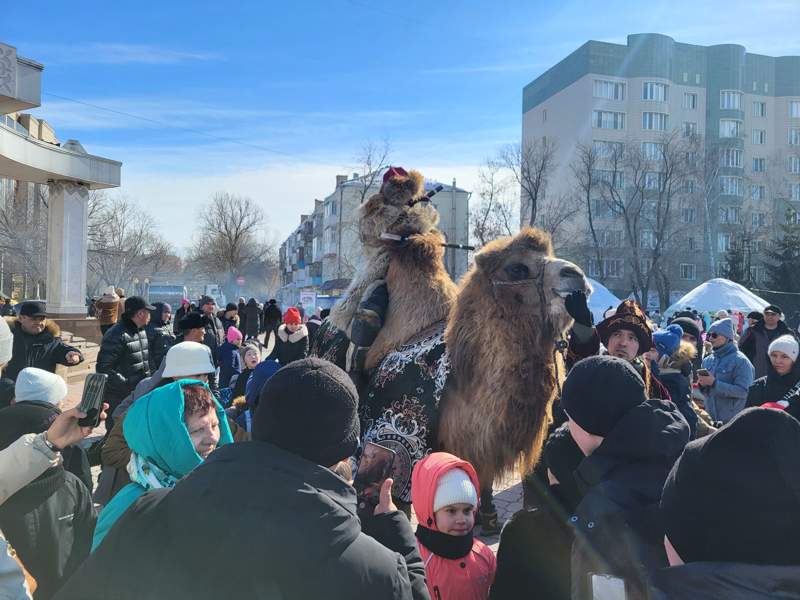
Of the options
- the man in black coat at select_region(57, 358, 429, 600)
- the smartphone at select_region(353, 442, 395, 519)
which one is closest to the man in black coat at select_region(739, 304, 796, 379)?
the smartphone at select_region(353, 442, 395, 519)

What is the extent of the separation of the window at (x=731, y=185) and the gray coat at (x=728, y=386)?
51.4m

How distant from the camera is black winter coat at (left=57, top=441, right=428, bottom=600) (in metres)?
1.49

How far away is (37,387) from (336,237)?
60.5 meters

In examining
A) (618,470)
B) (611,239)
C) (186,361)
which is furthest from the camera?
(611,239)

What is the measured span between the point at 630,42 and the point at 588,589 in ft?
199

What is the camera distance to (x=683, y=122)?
5591 centimetres

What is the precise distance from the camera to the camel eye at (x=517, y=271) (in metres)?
3.72

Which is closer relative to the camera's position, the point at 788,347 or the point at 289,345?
the point at 788,347

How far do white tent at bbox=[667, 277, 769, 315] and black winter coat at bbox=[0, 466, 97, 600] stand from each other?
640 inches

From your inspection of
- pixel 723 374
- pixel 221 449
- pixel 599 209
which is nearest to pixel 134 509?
pixel 221 449

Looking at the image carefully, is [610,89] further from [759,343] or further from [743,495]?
[743,495]

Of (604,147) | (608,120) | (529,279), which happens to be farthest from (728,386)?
(608,120)

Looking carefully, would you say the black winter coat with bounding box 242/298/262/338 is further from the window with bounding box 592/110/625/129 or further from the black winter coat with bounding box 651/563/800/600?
the window with bounding box 592/110/625/129

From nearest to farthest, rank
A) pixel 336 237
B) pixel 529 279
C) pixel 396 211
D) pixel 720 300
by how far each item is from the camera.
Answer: pixel 529 279, pixel 396 211, pixel 720 300, pixel 336 237
